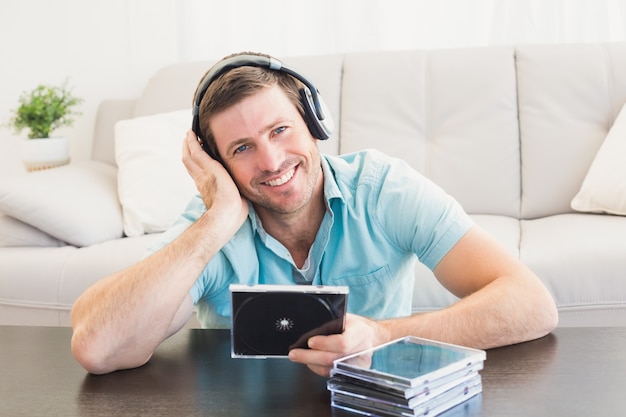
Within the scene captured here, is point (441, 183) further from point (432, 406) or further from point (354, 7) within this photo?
point (432, 406)

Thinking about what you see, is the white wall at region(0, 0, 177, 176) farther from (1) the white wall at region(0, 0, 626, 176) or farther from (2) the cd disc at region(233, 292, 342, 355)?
(2) the cd disc at region(233, 292, 342, 355)

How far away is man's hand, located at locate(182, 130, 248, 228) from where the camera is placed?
1.40 m

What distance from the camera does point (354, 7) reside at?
314 cm

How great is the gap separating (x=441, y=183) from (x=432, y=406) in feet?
5.65

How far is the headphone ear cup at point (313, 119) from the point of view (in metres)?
1.44

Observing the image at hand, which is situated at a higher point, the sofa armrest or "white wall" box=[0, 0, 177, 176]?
"white wall" box=[0, 0, 177, 176]

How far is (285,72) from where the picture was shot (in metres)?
1.40

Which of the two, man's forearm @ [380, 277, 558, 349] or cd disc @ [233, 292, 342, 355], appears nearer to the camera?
cd disc @ [233, 292, 342, 355]

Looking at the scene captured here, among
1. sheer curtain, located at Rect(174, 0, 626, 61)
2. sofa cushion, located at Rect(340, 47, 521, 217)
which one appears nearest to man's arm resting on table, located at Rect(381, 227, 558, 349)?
sofa cushion, located at Rect(340, 47, 521, 217)

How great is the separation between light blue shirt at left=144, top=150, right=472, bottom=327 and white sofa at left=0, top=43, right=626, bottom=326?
2.58ft

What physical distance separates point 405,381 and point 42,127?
2.56 meters

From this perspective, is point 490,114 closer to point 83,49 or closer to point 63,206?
point 63,206

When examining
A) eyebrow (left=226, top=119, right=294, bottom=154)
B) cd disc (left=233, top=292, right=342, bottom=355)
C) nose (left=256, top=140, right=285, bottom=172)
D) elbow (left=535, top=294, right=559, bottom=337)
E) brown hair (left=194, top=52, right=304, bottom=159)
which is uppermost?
brown hair (left=194, top=52, right=304, bottom=159)

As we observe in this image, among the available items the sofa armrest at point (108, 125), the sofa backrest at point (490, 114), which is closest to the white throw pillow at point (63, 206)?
the sofa armrest at point (108, 125)
